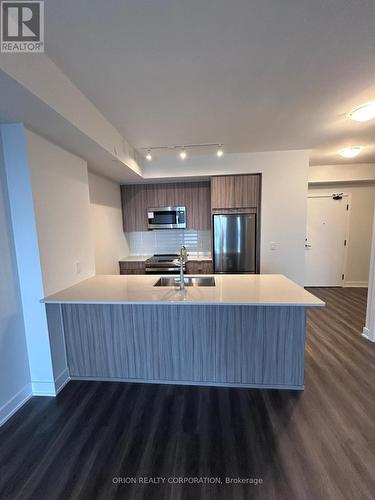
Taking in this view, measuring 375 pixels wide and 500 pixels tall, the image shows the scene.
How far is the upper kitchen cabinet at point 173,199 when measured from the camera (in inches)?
166

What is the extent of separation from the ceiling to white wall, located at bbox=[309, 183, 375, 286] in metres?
2.68

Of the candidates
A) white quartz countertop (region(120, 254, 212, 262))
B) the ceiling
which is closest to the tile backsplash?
white quartz countertop (region(120, 254, 212, 262))

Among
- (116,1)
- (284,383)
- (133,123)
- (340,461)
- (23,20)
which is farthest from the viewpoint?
(133,123)

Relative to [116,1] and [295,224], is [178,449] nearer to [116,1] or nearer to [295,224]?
[116,1]

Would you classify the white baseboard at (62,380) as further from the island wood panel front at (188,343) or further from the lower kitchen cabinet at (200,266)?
the lower kitchen cabinet at (200,266)

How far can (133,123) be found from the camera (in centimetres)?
254

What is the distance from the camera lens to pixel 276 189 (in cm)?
371

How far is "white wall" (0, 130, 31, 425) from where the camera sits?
6.01 feet

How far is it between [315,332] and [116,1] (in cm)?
369

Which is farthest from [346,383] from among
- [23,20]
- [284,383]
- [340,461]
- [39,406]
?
[23,20]

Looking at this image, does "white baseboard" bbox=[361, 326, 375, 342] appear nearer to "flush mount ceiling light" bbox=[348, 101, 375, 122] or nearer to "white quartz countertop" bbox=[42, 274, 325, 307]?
"white quartz countertop" bbox=[42, 274, 325, 307]

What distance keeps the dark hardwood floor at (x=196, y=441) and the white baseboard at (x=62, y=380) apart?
0.06 m

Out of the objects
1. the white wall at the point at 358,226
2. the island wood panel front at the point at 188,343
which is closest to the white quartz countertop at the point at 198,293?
the island wood panel front at the point at 188,343

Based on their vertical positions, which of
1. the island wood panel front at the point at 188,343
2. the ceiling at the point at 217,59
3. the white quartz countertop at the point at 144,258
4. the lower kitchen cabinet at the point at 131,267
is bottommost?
the island wood panel front at the point at 188,343
